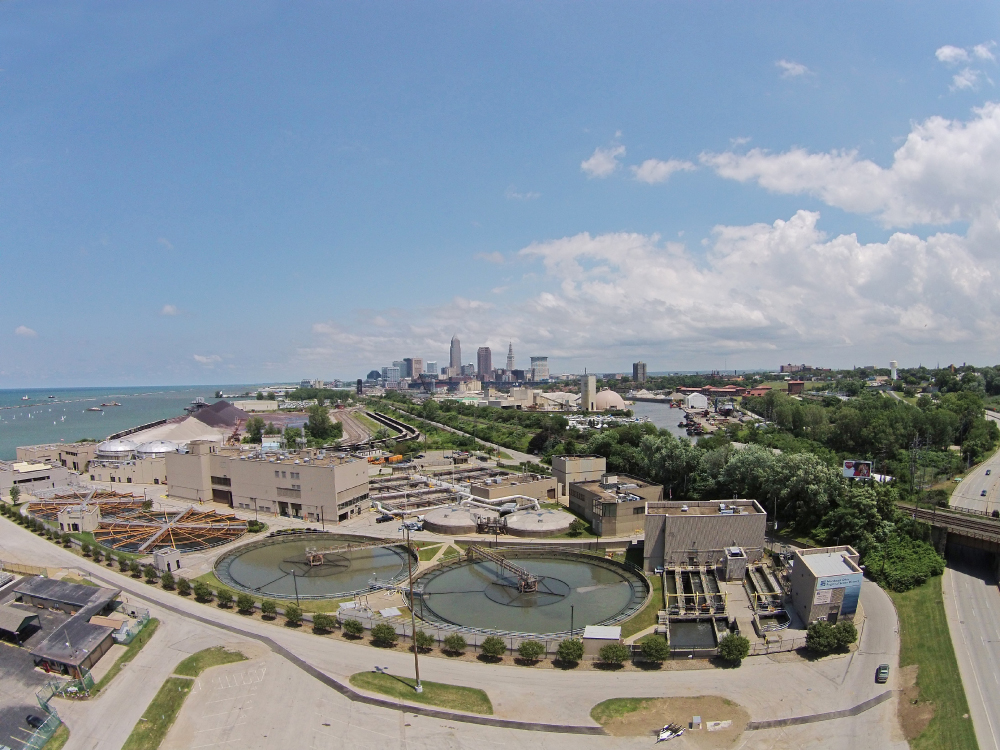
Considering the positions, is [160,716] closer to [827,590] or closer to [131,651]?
[131,651]

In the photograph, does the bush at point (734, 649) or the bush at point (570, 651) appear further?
the bush at point (570, 651)

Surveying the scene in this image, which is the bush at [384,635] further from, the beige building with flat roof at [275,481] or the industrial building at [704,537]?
the beige building with flat roof at [275,481]

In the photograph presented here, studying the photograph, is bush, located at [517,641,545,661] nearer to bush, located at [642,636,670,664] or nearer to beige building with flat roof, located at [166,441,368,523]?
bush, located at [642,636,670,664]

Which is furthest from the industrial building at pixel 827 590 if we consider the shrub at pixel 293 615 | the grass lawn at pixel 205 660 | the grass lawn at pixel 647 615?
the grass lawn at pixel 205 660

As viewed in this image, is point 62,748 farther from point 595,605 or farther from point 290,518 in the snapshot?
point 290,518

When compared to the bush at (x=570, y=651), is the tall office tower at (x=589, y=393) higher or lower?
higher

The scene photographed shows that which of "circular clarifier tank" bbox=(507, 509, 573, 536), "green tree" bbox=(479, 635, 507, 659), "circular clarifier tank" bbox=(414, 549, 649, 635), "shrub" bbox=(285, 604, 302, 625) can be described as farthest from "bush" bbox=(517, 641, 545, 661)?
"circular clarifier tank" bbox=(507, 509, 573, 536)

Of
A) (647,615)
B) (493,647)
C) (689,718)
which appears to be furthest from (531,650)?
(647,615)
